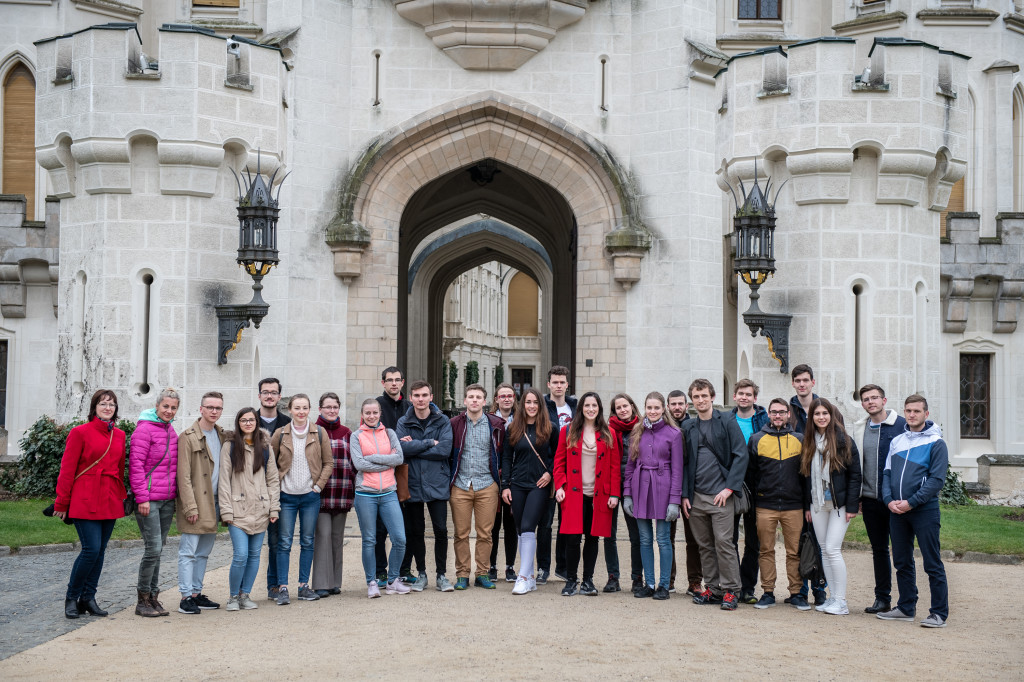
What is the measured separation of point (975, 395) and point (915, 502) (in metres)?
10.9

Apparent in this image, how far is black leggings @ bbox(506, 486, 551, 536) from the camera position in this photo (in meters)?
8.19

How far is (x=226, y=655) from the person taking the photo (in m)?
6.12

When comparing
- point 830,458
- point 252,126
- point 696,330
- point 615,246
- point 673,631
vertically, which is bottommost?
point 673,631

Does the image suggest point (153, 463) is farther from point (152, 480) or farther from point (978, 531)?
point (978, 531)

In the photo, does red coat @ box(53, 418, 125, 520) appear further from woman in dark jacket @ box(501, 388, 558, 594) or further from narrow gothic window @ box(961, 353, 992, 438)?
narrow gothic window @ box(961, 353, 992, 438)

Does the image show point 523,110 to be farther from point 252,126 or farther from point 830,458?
point 830,458

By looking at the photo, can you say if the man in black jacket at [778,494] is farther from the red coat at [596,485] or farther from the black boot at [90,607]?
the black boot at [90,607]

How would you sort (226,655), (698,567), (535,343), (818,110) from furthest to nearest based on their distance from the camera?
(535,343)
(818,110)
(698,567)
(226,655)

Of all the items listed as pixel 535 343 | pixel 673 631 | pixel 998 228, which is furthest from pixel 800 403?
pixel 535 343

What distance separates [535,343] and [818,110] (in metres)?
35.8

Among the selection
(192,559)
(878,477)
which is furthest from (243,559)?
(878,477)

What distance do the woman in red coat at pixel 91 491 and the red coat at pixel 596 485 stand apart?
9.89 feet

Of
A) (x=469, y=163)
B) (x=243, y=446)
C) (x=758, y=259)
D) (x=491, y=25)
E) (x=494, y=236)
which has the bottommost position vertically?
(x=243, y=446)

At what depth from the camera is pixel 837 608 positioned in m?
7.43
